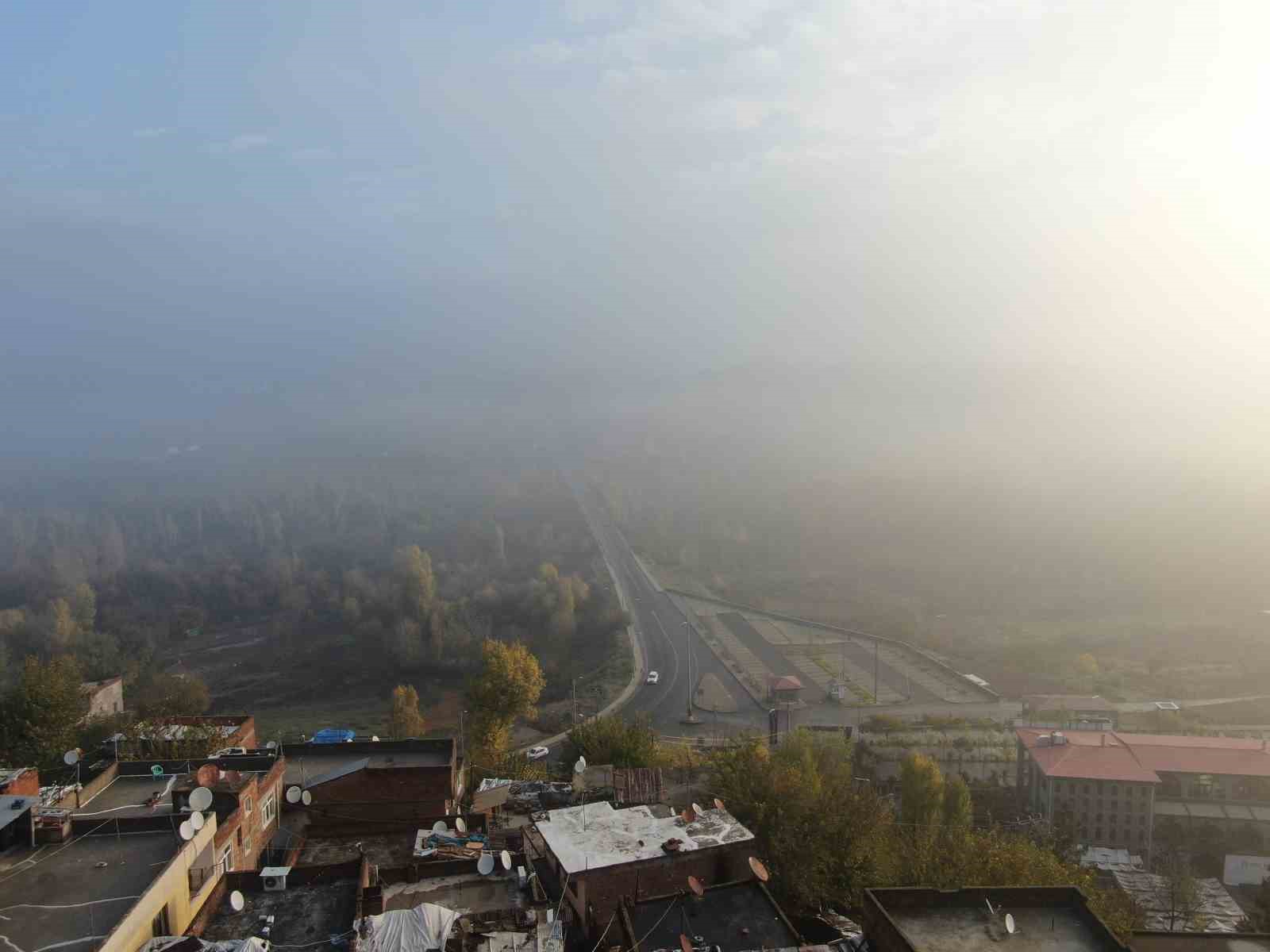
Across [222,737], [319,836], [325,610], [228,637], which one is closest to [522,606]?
[325,610]

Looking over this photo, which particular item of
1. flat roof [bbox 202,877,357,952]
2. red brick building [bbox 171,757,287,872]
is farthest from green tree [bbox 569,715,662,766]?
flat roof [bbox 202,877,357,952]

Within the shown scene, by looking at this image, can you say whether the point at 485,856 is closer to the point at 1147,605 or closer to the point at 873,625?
the point at 873,625

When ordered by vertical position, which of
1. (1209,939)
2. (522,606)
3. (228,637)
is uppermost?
(1209,939)

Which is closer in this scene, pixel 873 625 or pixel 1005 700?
pixel 1005 700

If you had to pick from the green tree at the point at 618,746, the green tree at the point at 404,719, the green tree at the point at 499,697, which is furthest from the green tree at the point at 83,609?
the green tree at the point at 618,746

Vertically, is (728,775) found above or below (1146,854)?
above

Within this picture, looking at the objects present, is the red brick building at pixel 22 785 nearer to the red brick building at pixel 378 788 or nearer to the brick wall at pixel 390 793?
the red brick building at pixel 378 788
